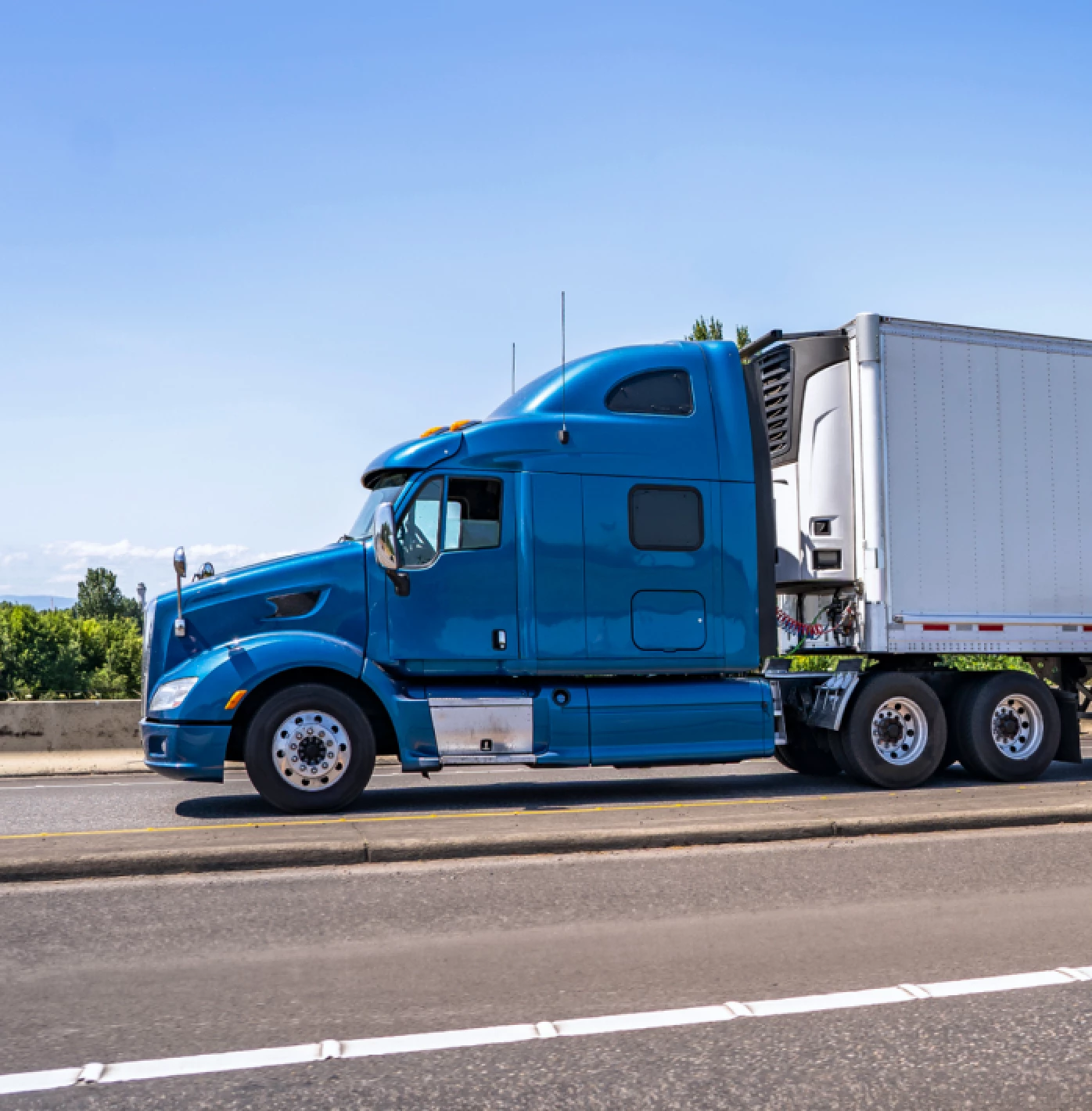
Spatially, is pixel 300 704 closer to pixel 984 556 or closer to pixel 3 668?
pixel 984 556

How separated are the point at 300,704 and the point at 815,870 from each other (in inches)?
167

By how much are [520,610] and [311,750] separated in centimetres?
201

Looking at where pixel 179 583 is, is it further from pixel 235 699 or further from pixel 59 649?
pixel 59 649

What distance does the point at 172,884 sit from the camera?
671cm

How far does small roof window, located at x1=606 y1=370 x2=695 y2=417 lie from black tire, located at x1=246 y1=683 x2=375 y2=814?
3480mm

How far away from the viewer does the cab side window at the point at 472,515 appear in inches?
403

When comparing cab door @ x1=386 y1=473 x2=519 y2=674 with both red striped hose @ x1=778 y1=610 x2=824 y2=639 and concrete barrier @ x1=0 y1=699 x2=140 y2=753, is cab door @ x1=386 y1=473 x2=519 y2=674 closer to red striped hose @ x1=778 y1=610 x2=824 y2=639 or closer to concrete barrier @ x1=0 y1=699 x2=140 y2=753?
red striped hose @ x1=778 y1=610 x2=824 y2=639

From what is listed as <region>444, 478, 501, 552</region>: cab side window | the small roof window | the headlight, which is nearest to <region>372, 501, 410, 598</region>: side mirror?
<region>444, 478, 501, 552</region>: cab side window

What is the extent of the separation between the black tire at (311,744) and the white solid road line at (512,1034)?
5271 mm

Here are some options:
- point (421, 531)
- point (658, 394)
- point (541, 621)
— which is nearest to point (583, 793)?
point (541, 621)

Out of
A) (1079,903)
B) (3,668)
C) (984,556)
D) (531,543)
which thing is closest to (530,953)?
(1079,903)

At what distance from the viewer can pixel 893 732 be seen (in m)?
11.2

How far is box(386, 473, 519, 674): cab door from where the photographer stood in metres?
10.1

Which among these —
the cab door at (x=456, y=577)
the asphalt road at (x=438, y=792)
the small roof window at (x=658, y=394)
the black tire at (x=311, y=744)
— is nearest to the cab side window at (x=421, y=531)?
the cab door at (x=456, y=577)
